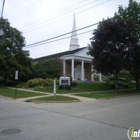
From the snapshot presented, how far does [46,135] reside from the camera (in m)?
5.70

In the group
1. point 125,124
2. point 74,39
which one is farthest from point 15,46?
point 125,124

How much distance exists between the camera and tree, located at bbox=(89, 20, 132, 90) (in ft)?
67.7

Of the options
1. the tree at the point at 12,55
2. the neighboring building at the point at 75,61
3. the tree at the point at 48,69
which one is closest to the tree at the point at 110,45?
the tree at the point at 12,55

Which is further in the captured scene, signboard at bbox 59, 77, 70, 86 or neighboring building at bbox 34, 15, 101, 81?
neighboring building at bbox 34, 15, 101, 81

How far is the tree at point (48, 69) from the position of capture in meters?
35.6

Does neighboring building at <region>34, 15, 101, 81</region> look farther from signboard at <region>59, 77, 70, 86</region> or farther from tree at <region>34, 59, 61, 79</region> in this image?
signboard at <region>59, 77, 70, 86</region>

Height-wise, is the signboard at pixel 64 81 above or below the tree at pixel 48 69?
below

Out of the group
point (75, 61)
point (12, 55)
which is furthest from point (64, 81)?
point (75, 61)

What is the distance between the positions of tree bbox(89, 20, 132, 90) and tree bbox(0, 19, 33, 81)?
13.9 m

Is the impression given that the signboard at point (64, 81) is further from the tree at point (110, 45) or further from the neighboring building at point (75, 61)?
the neighboring building at point (75, 61)

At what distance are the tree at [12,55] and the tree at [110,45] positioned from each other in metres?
13.9

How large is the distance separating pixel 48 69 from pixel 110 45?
17426 millimetres

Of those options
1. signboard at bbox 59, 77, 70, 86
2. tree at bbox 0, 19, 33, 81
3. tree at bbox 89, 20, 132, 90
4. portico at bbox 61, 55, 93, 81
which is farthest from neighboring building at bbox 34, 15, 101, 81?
tree at bbox 89, 20, 132, 90

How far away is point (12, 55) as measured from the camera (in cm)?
3131
